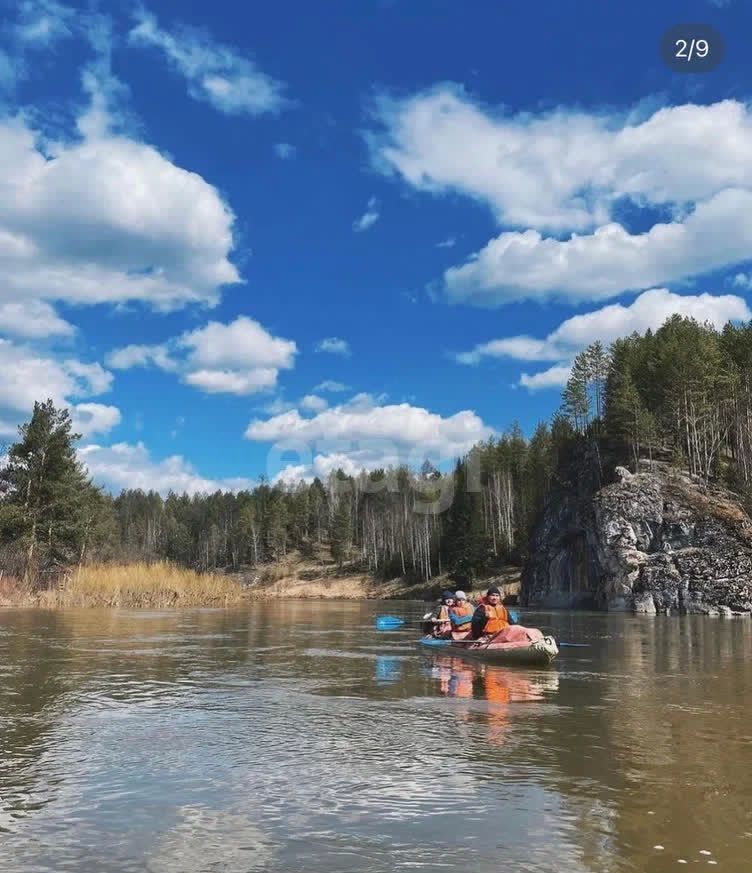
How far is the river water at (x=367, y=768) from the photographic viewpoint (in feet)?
21.0

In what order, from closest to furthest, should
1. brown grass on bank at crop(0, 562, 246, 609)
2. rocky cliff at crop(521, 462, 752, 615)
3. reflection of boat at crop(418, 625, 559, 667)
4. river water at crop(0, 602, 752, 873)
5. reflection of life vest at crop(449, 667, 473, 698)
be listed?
1. river water at crop(0, 602, 752, 873)
2. reflection of life vest at crop(449, 667, 473, 698)
3. reflection of boat at crop(418, 625, 559, 667)
4. brown grass on bank at crop(0, 562, 246, 609)
5. rocky cliff at crop(521, 462, 752, 615)

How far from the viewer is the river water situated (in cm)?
641

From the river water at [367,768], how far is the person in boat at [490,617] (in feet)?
8.10

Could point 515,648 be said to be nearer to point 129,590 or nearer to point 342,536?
point 129,590

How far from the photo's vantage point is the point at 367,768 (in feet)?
29.7

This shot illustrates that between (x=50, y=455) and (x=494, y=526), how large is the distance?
63.6 meters

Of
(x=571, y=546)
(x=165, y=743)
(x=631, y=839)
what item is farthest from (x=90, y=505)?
(x=631, y=839)

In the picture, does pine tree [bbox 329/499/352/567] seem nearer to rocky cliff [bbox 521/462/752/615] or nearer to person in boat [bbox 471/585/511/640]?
rocky cliff [bbox 521/462/752/615]

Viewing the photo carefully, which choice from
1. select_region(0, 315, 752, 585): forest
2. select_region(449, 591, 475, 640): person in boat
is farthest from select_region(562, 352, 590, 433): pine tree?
select_region(449, 591, 475, 640): person in boat

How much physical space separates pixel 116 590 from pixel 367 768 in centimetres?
3597

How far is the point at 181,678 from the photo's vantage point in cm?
1634

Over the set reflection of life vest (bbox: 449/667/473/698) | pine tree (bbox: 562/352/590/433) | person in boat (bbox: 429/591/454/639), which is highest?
pine tree (bbox: 562/352/590/433)

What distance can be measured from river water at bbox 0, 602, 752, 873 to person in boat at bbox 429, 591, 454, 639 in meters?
5.03

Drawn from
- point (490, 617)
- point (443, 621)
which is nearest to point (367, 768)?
point (490, 617)
